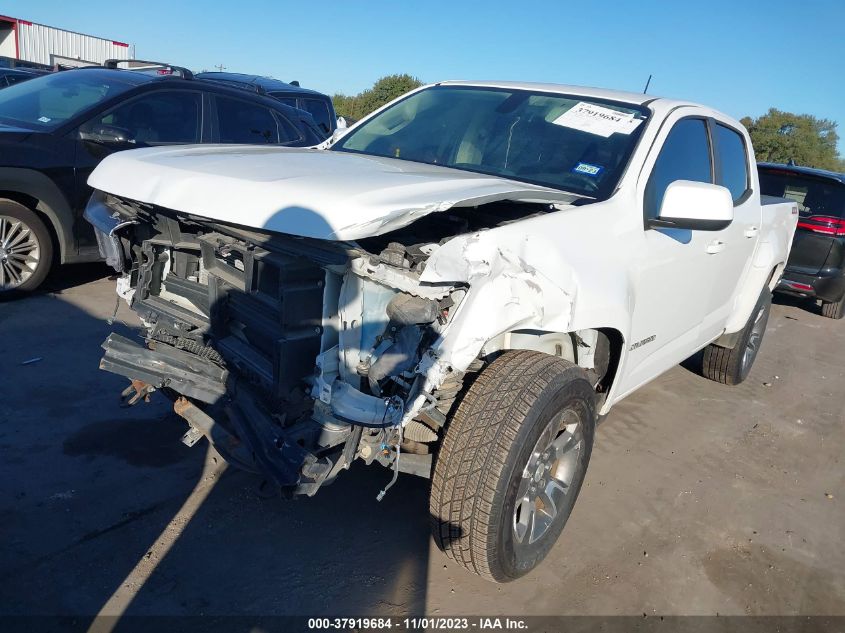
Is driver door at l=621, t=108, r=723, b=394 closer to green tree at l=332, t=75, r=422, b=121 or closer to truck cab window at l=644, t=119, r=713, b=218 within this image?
truck cab window at l=644, t=119, r=713, b=218

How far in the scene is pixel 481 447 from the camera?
2289mm

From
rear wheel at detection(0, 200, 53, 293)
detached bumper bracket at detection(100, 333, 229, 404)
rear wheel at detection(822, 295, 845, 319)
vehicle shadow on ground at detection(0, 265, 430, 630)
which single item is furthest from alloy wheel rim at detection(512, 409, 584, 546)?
rear wheel at detection(822, 295, 845, 319)

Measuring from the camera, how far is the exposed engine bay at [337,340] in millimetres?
2162

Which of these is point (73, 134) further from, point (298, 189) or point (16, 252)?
point (298, 189)

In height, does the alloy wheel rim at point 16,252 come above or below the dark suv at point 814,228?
below

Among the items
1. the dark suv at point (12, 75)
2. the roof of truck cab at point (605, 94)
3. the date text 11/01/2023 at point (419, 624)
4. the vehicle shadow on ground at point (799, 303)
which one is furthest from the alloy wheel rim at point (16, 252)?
the vehicle shadow on ground at point (799, 303)

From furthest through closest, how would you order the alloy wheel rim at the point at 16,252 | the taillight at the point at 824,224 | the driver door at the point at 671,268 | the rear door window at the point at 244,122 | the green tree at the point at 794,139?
the green tree at the point at 794,139, the taillight at the point at 824,224, the rear door window at the point at 244,122, the alloy wheel rim at the point at 16,252, the driver door at the point at 671,268

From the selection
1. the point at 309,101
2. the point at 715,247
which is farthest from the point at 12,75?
the point at 715,247

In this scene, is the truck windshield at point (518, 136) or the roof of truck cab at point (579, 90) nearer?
the truck windshield at point (518, 136)

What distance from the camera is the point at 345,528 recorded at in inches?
116

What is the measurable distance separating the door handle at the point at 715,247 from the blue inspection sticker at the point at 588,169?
2.96 feet

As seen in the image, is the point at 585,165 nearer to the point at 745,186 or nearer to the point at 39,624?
the point at 745,186

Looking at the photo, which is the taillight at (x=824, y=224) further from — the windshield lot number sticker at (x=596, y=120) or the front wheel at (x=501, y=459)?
the front wheel at (x=501, y=459)

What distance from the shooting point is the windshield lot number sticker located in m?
3.24
